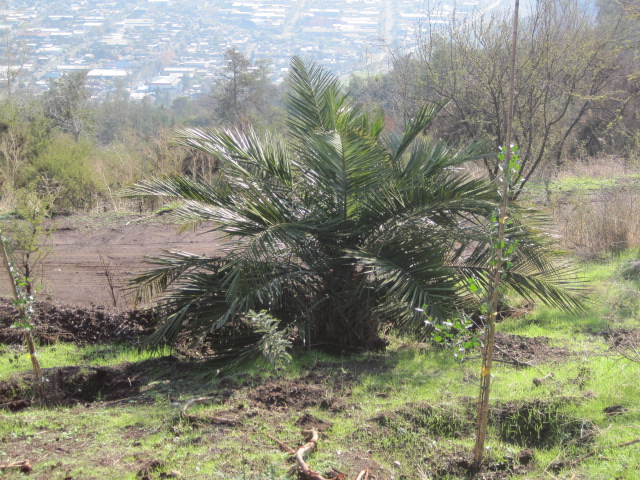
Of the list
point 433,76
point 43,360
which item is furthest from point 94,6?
point 43,360

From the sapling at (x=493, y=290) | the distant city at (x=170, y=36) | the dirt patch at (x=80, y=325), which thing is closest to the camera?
the sapling at (x=493, y=290)

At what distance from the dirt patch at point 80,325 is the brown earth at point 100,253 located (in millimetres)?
462

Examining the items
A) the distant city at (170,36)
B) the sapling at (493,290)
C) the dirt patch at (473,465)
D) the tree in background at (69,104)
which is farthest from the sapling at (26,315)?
the distant city at (170,36)

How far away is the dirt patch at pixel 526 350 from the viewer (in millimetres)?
5824

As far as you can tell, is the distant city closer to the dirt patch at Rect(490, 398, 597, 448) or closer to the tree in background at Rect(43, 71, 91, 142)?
the tree in background at Rect(43, 71, 91, 142)

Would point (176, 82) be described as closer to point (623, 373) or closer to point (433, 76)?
point (433, 76)

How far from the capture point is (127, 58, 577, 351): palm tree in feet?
19.8

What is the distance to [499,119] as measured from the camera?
10.9m

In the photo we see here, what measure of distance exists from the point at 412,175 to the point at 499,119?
493cm

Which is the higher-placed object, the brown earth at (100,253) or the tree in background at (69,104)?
the tree in background at (69,104)

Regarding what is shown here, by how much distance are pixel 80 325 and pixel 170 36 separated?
55209 mm

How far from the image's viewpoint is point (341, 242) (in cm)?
659

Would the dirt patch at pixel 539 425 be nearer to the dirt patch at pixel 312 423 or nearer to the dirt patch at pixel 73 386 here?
the dirt patch at pixel 312 423

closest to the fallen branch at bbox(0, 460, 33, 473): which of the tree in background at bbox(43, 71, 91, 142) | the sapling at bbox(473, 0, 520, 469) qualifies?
the sapling at bbox(473, 0, 520, 469)
